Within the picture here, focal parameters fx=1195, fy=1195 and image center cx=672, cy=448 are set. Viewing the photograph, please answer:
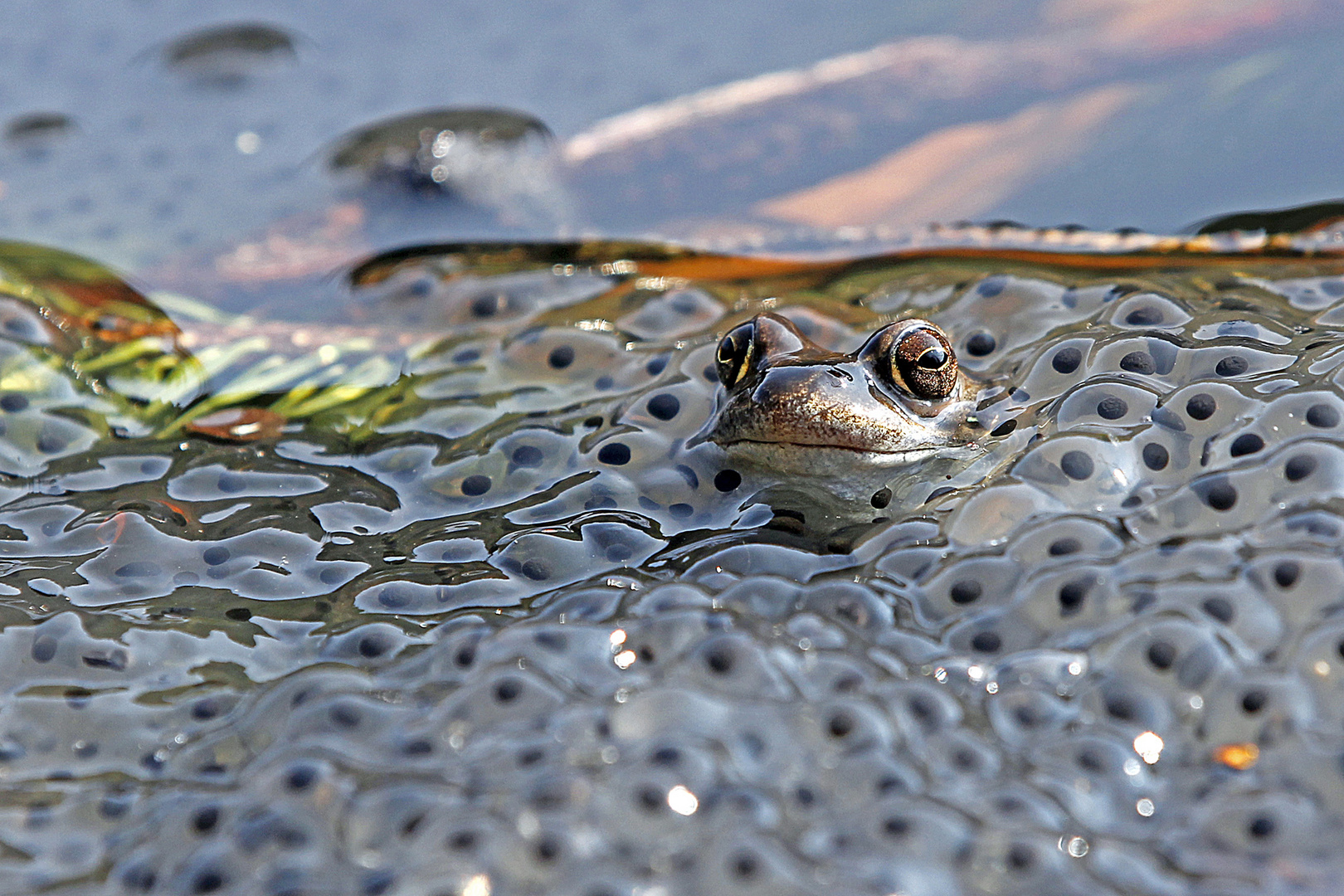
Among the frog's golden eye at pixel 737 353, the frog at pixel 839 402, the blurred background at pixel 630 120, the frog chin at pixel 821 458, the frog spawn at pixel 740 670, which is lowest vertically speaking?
the frog spawn at pixel 740 670

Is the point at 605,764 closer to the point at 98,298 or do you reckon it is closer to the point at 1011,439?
the point at 1011,439

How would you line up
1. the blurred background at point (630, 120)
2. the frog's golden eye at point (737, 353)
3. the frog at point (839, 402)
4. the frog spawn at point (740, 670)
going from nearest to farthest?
the frog spawn at point (740, 670)
the frog at point (839, 402)
the frog's golden eye at point (737, 353)
the blurred background at point (630, 120)

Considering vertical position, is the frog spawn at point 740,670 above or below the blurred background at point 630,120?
below

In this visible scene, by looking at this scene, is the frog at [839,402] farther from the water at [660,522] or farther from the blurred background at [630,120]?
the blurred background at [630,120]

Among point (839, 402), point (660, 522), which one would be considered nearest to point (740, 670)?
point (660, 522)

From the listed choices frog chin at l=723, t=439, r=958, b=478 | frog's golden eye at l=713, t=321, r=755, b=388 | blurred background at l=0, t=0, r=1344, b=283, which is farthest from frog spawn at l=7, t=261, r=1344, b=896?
blurred background at l=0, t=0, r=1344, b=283

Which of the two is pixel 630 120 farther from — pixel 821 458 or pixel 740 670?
pixel 740 670

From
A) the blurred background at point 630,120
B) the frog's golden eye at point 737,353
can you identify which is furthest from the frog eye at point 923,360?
the blurred background at point 630,120
